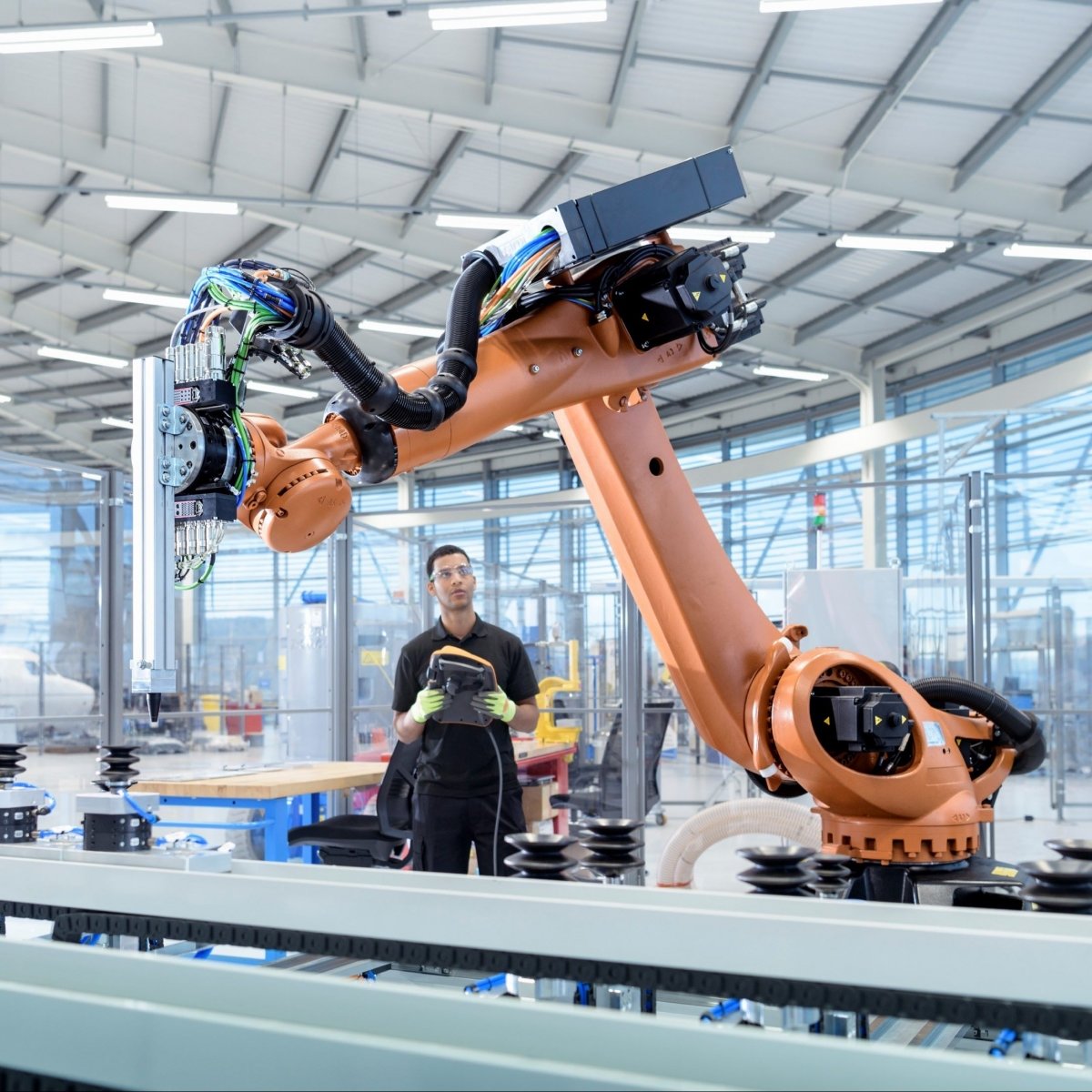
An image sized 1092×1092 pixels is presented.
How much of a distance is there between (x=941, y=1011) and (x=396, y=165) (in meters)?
9.98

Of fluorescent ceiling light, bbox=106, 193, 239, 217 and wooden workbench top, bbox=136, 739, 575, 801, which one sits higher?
fluorescent ceiling light, bbox=106, 193, 239, 217

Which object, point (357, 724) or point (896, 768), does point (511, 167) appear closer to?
point (357, 724)

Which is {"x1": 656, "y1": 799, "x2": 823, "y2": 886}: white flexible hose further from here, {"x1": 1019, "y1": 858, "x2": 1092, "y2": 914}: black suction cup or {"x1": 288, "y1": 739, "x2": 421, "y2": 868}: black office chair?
{"x1": 1019, "y1": 858, "x2": 1092, "y2": 914}: black suction cup

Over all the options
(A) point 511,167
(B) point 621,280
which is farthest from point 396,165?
(B) point 621,280

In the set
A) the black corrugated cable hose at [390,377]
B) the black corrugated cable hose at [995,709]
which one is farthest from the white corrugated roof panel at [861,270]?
the black corrugated cable hose at [390,377]

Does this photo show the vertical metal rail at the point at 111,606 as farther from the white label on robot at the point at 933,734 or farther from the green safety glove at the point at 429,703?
the white label on robot at the point at 933,734

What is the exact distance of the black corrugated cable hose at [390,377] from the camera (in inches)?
62.7

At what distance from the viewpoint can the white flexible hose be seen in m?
3.66

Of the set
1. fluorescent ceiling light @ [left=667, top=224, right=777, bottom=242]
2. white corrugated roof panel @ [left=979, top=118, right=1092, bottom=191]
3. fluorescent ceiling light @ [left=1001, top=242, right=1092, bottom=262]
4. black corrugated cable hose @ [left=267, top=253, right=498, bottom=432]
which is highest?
white corrugated roof panel @ [left=979, top=118, right=1092, bottom=191]

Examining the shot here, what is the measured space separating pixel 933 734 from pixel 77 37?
6.44 m

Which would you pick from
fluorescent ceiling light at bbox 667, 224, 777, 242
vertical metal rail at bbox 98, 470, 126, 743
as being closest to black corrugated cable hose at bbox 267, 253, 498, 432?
vertical metal rail at bbox 98, 470, 126, 743

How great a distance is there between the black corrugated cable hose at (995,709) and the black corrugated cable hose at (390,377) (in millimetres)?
1390

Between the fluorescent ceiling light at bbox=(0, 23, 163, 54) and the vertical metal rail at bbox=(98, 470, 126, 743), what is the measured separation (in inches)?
125

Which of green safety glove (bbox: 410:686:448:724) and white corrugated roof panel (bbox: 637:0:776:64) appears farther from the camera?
white corrugated roof panel (bbox: 637:0:776:64)
